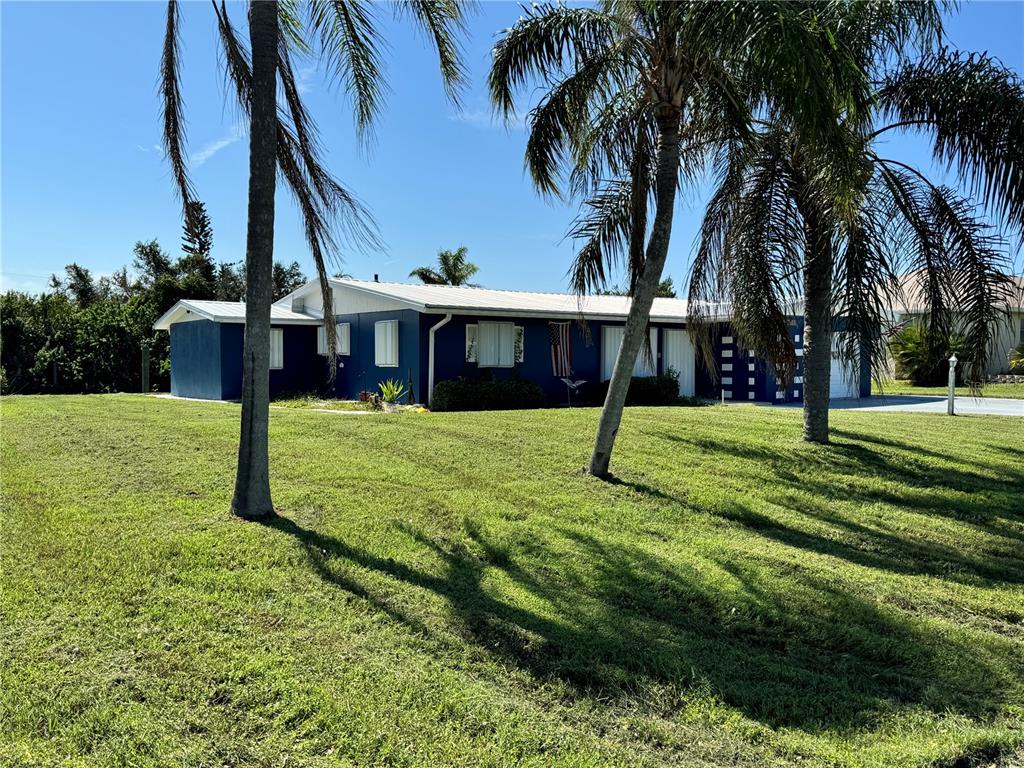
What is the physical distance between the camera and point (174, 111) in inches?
289

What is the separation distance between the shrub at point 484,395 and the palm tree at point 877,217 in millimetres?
6676

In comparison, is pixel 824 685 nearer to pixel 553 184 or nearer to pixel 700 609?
pixel 700 609

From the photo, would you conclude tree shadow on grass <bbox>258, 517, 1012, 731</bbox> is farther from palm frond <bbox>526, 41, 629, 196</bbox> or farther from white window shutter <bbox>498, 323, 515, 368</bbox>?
white window shutter <bbox>498, 323, 515, 368</bbox>

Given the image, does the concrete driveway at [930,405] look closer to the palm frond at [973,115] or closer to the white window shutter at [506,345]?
the white window shutter at [506,345]

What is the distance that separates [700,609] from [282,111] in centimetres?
589

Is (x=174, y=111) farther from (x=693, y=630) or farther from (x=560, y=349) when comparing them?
(x=560, y=349)

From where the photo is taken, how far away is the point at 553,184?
9297mm

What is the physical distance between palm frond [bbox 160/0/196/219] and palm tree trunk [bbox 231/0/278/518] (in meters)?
1.33

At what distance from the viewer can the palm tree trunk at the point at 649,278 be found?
849 cm

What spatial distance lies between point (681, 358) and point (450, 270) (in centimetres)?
1935

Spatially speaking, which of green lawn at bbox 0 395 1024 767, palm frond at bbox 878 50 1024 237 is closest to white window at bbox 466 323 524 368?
green lawn at bbox 0 395 1024 767

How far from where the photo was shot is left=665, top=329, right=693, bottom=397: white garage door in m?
20.6

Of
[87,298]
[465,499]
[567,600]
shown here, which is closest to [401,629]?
[567,600]

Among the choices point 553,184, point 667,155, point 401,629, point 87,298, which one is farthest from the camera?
point 87,298
